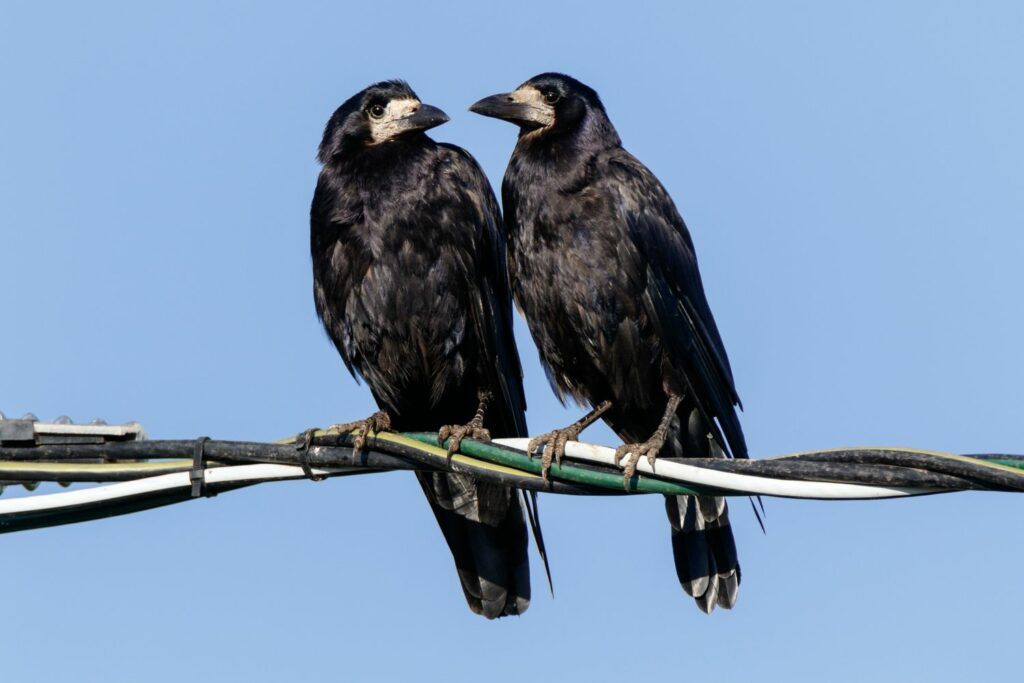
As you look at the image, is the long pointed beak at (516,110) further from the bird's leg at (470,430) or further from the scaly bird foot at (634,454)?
the scaly bird foot at (634,454)

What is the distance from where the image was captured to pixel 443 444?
4.99m

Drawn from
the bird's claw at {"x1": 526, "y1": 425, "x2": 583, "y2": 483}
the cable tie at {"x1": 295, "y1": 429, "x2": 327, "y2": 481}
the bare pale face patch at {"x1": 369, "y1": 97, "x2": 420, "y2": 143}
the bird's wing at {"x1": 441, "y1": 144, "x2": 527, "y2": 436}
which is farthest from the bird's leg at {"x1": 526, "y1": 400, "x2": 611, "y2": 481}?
the bare pale face patch at {"x1": 369, "y1": 97, "x2": 420, "y2": 143}

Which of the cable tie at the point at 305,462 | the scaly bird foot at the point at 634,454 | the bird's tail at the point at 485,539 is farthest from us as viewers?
the bird's tail at the point at 485,539

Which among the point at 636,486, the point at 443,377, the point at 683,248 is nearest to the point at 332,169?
the point at 443,377

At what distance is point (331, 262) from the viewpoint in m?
7.02

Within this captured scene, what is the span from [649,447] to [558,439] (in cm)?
35

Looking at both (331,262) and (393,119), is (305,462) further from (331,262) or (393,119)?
(393,119)

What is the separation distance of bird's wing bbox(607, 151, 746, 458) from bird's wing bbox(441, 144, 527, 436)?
2.17ft

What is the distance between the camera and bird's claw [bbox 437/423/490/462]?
4.84 m

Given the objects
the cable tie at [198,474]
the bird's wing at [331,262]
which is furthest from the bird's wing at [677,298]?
the cable tie at [198,474]

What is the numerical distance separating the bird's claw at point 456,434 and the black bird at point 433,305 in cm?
41

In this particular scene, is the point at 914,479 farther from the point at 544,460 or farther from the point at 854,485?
the point at 544,460

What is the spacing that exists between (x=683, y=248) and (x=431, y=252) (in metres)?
1.17

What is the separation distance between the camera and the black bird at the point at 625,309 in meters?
6.70
